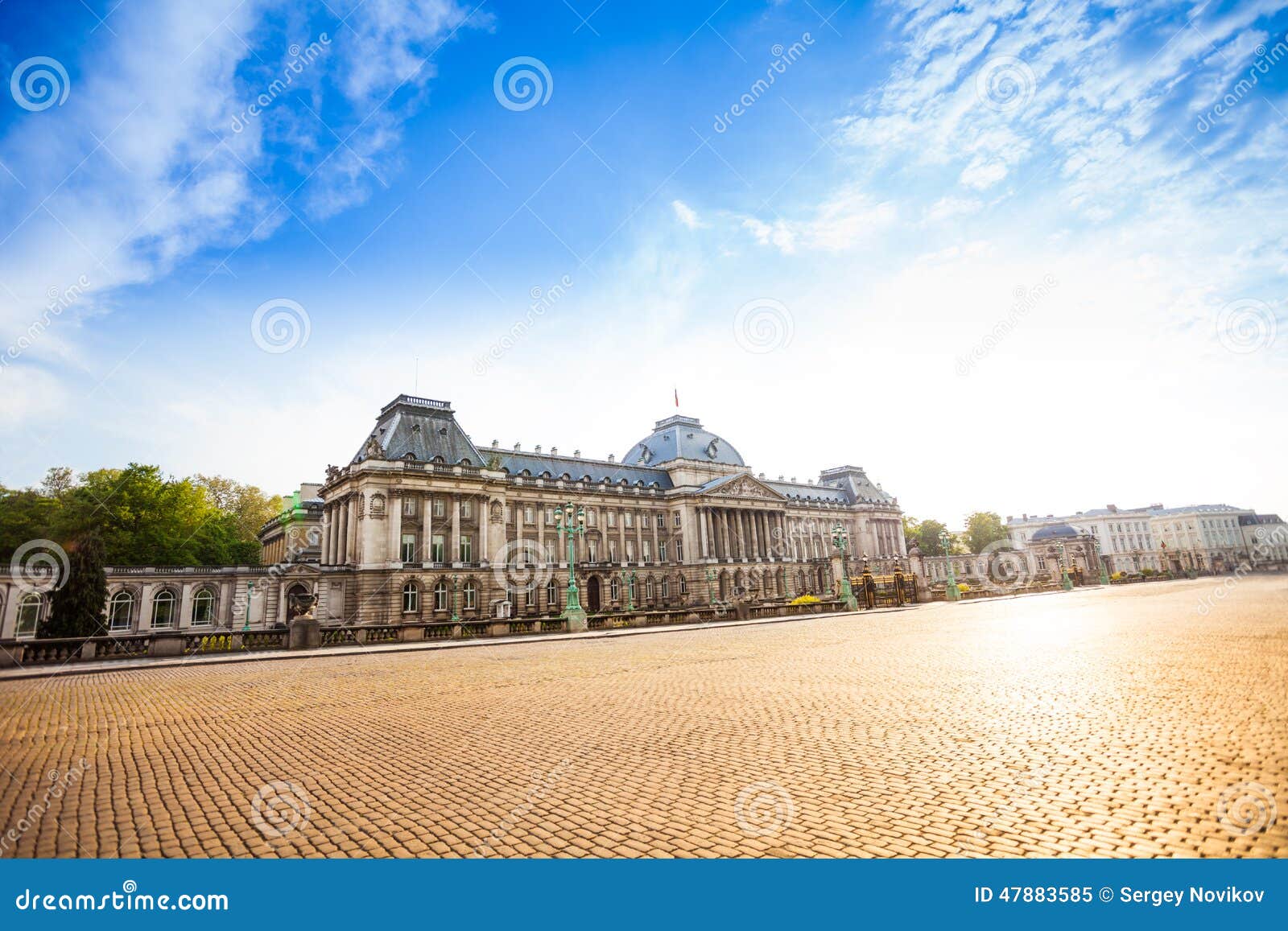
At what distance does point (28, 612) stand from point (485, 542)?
32515 mm

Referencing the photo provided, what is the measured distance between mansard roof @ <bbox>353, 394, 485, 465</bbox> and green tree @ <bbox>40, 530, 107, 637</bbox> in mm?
22018

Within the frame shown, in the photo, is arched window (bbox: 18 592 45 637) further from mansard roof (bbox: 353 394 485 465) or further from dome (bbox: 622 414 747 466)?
dome (bbox: 622 414 747 466)

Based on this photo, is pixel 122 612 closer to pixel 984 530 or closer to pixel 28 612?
pixel 28 612

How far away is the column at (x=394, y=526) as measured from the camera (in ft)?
165

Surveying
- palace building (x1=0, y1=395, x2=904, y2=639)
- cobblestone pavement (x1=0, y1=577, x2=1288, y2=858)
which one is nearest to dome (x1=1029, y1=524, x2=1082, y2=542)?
palace building (x1=0, y1=395, x2=904, y2=639)

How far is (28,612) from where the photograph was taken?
47.0 m

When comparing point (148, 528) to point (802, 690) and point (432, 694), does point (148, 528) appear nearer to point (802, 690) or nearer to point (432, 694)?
point (432, 694)

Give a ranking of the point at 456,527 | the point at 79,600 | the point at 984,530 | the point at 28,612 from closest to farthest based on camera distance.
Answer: the point at 79,600 → the point at 28,612 → the point at 456,527 → the point at 984,530

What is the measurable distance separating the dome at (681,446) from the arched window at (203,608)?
1779 inches

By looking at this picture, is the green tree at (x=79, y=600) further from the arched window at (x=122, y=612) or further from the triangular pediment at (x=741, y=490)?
the triangular pediment at (x=741, y=490)

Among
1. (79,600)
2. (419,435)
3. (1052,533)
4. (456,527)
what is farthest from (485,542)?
(1052,533)

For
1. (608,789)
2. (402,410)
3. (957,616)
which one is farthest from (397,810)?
(402,410)

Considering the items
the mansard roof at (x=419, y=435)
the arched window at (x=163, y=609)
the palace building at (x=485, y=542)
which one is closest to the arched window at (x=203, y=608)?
the palace building at (x=485, y=542)

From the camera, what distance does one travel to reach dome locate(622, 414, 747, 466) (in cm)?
8025
